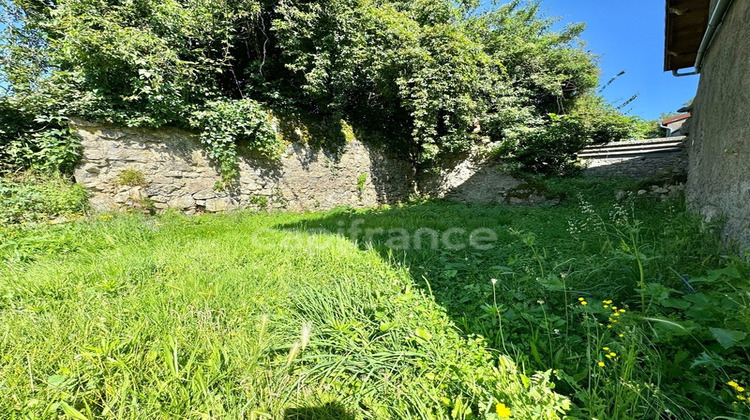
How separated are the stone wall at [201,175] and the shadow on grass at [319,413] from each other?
5.59 m

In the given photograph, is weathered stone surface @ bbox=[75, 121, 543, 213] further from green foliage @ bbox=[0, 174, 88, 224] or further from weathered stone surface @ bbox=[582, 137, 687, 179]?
weathered stone surface @ bbox=[582, 137, 687, 179]

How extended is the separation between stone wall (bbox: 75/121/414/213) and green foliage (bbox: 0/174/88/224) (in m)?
0.24

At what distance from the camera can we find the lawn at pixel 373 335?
1108mm

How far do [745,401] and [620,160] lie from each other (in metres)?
10.1

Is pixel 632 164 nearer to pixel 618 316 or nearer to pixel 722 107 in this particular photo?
pixel 722 107

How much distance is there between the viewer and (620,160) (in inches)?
328

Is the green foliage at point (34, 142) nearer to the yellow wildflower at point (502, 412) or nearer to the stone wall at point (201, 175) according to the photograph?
the stone wall at point (201, 175)

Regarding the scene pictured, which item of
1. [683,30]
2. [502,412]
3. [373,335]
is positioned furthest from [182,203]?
[683,30]

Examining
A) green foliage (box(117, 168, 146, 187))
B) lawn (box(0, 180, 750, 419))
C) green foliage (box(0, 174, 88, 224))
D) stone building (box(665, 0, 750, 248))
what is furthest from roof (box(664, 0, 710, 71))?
green foliage (box(0, 174, 88, 224))

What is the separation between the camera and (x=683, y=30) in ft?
13.8

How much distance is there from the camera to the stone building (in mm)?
2271

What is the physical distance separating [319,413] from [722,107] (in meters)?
4.87

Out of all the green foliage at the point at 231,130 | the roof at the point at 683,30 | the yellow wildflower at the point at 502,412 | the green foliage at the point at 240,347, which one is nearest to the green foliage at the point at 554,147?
the roof at the point at 683,30

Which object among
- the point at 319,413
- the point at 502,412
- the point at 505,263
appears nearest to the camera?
the point at 502,412
